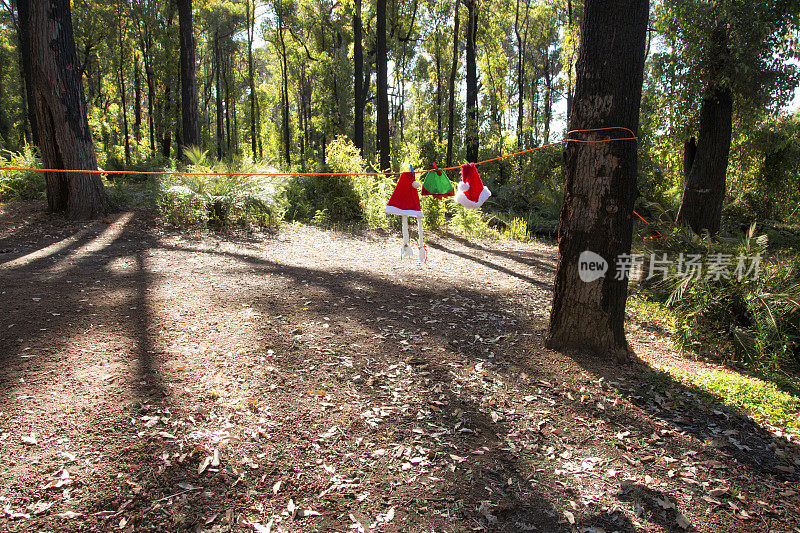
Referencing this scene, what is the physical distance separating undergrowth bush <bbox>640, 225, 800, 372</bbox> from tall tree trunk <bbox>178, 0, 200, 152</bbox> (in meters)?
12.1

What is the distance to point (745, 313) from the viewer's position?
4.70 m

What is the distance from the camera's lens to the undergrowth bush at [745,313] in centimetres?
448

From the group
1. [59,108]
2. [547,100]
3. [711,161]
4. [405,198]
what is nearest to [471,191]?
[405,198]

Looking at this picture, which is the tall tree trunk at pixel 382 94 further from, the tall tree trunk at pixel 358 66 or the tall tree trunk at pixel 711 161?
the tall tree trunk at pixel 711 161

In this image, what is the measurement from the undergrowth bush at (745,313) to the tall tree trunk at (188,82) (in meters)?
12.1

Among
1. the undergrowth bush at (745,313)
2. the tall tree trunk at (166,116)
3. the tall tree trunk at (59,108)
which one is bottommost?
the undergrowth bush at (745,313)

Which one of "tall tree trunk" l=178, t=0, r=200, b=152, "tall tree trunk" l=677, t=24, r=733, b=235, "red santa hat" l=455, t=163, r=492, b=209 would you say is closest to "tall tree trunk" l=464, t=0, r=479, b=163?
"tall tree trunk" l=178, t=0, r=200, b=152

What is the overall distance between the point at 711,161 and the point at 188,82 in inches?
496

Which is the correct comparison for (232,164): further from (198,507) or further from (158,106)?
(158,106)

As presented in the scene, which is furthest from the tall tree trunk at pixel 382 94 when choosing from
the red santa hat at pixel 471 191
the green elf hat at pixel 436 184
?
the red santa hat at pixel 471 191

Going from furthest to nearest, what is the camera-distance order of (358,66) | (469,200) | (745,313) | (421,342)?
1. (358,66)
2. (469,200)
3. (745,313)
4. (421,342)

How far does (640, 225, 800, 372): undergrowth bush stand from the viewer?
4484 mm

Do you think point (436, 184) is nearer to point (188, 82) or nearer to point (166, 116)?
point (188, 82)

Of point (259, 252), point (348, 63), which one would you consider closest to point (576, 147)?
point (259, 252)
